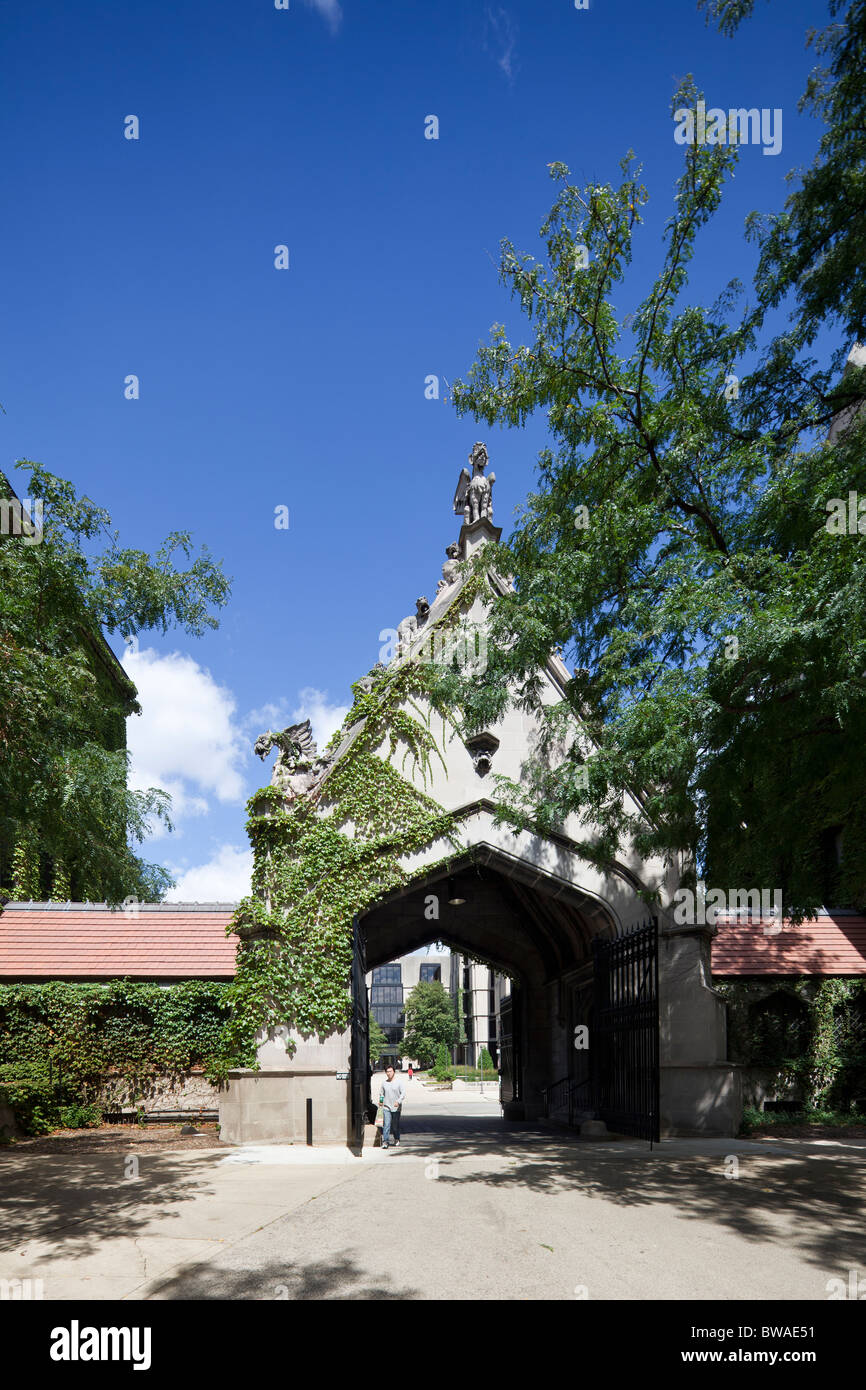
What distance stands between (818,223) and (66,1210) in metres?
12.9

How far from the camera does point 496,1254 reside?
23.6 ft

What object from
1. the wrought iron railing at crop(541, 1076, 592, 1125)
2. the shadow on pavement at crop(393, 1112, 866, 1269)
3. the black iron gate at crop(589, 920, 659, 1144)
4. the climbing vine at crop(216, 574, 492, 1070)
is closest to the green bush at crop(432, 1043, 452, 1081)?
the wrought iron railing at crop(541, 1076, 592, 1125)

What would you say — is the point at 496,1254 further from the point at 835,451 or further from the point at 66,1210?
the point at 835,451

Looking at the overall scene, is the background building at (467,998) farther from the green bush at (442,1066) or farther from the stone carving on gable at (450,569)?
the stone carving on gable at (450,569)

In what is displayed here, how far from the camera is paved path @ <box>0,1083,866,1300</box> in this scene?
6359 mm

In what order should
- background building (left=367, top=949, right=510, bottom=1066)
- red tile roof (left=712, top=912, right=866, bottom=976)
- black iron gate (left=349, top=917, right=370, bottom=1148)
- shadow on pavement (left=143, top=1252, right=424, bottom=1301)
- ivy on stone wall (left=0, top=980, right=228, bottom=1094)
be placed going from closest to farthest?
shadow on pavement (left=143, top=1252, right=424, bottom=1301) < black iron gate (left=349, top=917, right=370, bottom=1148) < ivy on stone wall (left=0, top=980, right=228, bottom=1094) < red tile roof (left=712, top=912, right=866, bottom=976) < background building (left=367, top=949, right=510, bottom=1066)

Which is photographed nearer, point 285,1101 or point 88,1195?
point 88,1195

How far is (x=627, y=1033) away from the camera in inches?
585

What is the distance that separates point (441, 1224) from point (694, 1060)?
25.7 ft

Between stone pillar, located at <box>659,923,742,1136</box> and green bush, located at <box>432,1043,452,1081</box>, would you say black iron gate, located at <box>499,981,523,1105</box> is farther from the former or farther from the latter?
green bush, located at <box>432,1043,452,1081</box>

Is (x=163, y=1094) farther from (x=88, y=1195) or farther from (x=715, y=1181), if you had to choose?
(x=715, y=1181)

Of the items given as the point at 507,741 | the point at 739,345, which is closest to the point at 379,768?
the point at 507,741

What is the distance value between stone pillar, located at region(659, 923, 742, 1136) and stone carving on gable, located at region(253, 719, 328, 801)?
669 cm

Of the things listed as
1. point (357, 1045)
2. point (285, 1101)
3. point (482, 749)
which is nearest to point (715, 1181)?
point (357, 1045)
